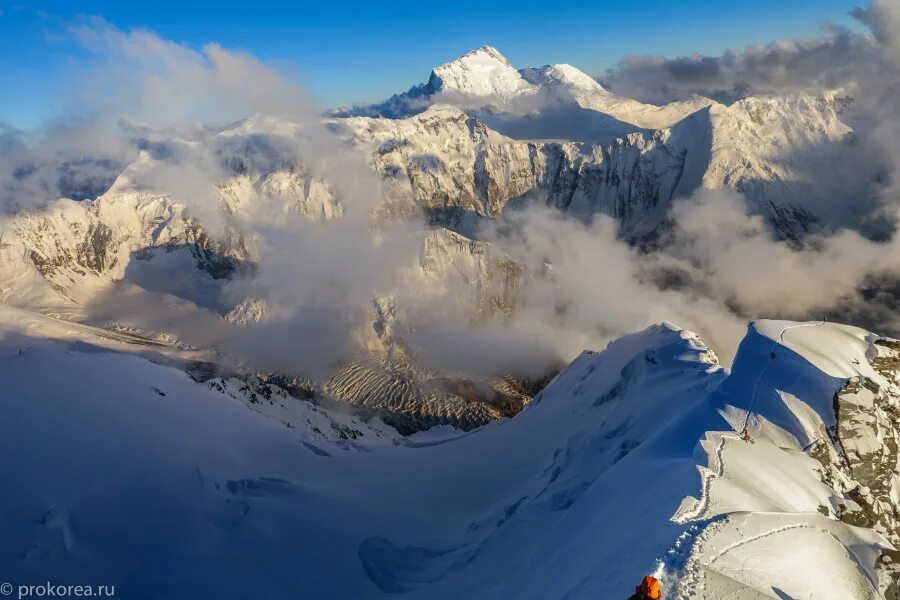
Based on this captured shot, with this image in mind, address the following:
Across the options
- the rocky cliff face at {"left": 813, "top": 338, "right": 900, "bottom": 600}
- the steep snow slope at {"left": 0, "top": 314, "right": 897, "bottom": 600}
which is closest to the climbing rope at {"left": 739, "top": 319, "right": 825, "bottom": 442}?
the steep snow slope at {"left": 0, "top": 314, "right": 897, "bottom": 600}

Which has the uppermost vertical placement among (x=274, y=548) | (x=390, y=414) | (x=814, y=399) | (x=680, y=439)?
(x=814, y=399)

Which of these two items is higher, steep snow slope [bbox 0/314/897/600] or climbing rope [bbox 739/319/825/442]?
climbing rope [bbox 739/319/825/442]

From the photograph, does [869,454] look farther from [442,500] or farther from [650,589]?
[442,500]

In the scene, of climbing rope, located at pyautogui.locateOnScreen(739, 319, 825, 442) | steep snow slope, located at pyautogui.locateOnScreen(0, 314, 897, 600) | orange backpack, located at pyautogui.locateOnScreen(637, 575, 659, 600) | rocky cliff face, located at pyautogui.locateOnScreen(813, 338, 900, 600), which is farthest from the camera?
climbing rope, located at pyautogui.locateOnScreen(739, 319, 825, 442)

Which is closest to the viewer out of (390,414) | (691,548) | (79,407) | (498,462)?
(691,548)

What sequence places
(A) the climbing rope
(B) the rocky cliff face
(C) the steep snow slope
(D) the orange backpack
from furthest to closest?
(A) the climbing rope, (B) the rocky cliff face, (C) the steep snow slope, (D) the orange backpack

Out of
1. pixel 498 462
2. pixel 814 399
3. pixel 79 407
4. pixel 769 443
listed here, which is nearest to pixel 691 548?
pixel 769 443

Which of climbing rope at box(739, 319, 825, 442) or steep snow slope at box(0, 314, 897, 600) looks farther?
climbing rope at box(739, 319, 825, 442)

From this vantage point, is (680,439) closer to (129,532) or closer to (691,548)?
(691,548)

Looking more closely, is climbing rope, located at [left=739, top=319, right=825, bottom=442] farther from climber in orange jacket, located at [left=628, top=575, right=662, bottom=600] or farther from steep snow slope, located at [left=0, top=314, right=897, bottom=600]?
climber in orange jacket, located at [left=628, top=575, right=662, bottom=600]
